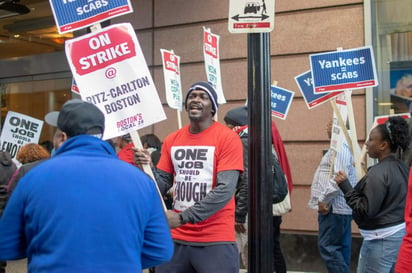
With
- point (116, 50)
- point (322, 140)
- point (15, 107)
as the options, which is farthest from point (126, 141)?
point (15, 107)

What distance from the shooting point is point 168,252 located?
2.55m

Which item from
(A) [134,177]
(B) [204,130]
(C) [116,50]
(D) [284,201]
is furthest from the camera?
(D) [284,201]

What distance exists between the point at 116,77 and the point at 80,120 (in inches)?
55.0

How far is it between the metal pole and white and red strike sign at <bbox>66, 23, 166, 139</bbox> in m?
0.72

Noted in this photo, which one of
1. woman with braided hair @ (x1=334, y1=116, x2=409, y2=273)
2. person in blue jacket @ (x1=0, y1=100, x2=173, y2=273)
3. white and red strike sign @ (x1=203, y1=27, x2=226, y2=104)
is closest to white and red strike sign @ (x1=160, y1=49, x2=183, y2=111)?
white and red strike sign @ (x1=203, y1=27, x2=226, y2=104)

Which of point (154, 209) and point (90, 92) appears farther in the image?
point (90, 92)

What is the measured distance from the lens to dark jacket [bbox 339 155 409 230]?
409cm

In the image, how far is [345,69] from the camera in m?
5.46

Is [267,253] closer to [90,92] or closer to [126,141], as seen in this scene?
[90,92]

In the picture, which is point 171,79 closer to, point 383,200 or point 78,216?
point 383,200

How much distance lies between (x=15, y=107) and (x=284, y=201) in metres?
7.57

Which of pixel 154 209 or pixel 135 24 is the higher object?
pixel 135 24

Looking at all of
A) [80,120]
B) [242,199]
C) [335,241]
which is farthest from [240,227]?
[80,120]

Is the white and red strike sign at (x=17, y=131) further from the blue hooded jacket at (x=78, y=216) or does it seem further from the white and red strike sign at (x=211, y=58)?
the blue hooded jacket at (x=78, y=216)
